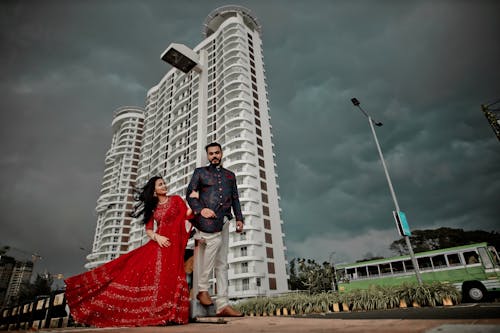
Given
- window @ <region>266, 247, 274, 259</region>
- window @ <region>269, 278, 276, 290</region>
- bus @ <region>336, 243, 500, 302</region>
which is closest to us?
bus @ <region>336, 243, 500, 302</region>

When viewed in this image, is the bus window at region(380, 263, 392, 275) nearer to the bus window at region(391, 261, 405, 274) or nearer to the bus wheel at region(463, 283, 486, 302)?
the bus window at region(391, 261, 405, 274)

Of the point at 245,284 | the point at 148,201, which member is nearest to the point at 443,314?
the point at 148,201

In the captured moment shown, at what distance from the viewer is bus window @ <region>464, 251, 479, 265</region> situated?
408 inches

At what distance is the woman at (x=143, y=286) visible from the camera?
2551mm

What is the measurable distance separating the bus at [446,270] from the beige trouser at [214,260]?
7491 mm

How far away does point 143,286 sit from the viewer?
2.74 meters

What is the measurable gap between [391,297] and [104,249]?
5999 cm

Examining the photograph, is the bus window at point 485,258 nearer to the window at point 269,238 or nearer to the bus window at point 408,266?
the bus window at point 408,266

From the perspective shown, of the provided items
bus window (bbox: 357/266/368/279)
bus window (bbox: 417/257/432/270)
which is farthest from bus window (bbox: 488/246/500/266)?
bus window (bbox: 357/266/368/279)

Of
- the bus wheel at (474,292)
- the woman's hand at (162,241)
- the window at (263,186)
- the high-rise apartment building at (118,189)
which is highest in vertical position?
the high-rise apartment building at (118,189)

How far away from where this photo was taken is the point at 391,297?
21.6 feet

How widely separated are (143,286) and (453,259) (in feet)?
44.9

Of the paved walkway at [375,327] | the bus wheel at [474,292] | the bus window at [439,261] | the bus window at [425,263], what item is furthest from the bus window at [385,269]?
the paved walkway at [375,327]

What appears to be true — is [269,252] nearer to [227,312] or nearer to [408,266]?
[408,266]
